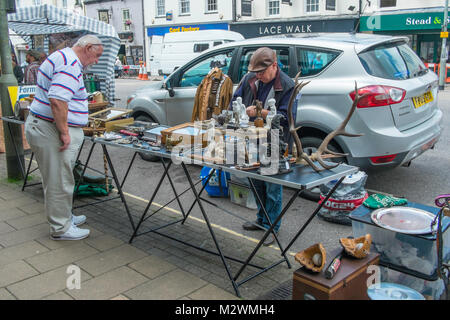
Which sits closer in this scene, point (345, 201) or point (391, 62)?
point (345, 201)

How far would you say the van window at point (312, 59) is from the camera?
17.2 ft

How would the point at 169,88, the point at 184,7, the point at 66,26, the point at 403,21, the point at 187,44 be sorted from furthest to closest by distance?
the point at 184,7 < the point at 187,44 < the point at 403,21 < the point at 66,26 < the point at 169,88

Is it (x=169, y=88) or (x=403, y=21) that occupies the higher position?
(x=403, y=21)

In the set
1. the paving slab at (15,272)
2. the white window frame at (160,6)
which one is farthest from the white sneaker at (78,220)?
the white window frame at (160,6)

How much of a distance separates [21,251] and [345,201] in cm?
326

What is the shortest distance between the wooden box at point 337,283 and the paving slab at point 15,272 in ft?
7.18

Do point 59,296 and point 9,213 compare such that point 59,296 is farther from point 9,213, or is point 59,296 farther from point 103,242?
point 9,213

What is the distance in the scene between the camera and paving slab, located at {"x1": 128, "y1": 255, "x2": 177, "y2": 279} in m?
3.55

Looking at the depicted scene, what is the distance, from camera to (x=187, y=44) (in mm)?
23047

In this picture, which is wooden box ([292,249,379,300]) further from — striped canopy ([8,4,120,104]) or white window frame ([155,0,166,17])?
white window frame ([155,0,166,17])

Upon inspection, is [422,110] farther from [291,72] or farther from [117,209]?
[117,209]

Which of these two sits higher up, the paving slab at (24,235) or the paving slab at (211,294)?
the paving slab at (24,235)

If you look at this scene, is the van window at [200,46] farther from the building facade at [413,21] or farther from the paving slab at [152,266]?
the paving slab at [152,266]

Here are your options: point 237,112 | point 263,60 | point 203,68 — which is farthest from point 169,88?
point 237,112
